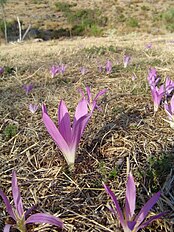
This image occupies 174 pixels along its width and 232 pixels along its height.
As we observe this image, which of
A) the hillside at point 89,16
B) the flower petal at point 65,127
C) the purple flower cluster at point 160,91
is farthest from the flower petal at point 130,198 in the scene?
the hillside at point 89,16

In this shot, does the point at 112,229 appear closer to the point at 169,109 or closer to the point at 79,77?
the point at 169,109

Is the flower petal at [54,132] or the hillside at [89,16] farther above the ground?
the flower petal at [54,132]

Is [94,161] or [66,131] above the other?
[66,131]

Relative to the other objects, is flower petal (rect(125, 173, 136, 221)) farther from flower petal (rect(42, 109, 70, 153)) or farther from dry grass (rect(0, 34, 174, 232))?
flower petal (rect(42, 109, 70, 153))

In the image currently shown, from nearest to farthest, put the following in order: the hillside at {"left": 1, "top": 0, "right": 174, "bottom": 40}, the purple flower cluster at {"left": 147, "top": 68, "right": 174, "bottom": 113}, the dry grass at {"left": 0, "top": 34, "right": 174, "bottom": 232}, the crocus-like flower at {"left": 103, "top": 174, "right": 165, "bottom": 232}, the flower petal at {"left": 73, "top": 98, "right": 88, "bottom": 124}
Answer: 1. the crocus-like flower at {"left": 103, "top": 174, "right": 165, "bottom": 232}
2. the dry grass at {"left": 0, "top": 34, "right": 174, "bottom": 232}
3. the flower petal at {"left": 73, "top": 98, "right": 88, "bottom": 124}
4. the purple flower cluster at {"left": 147, "top": 68, "right": 174, "bottom": 113}
5. the hillside at {"left": 1, "top": 0, "right": 174, "bottom": 40}

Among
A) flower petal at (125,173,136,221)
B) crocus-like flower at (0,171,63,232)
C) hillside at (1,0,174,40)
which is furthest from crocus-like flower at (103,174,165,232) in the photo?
hillside at (1,0,174,40)

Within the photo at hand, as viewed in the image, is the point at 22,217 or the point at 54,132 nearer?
the point at 22,217

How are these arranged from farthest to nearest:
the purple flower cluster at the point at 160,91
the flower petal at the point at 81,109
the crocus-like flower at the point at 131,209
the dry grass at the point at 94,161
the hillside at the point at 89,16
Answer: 1. the hillside at the point at 89,16
2. the purple flower cluster at the point at 160,91
3. the flower petal at the point at 81,109
4. the dry grass at the point at 94,161
5. the crocus-like flower at the point at 131,209

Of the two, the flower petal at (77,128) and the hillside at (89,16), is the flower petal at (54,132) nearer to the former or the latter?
the flower petal at (77,128)

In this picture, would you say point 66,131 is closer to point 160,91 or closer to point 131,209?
point 131,209

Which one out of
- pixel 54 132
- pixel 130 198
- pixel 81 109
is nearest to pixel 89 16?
pixel 81 109

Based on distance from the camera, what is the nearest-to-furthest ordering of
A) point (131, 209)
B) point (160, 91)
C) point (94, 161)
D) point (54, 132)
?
point (131, 209), point (54, 132), point (94, 161), point (160, 91)

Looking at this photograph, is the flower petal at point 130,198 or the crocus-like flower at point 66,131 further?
the crocus-like flower at point 66,131
